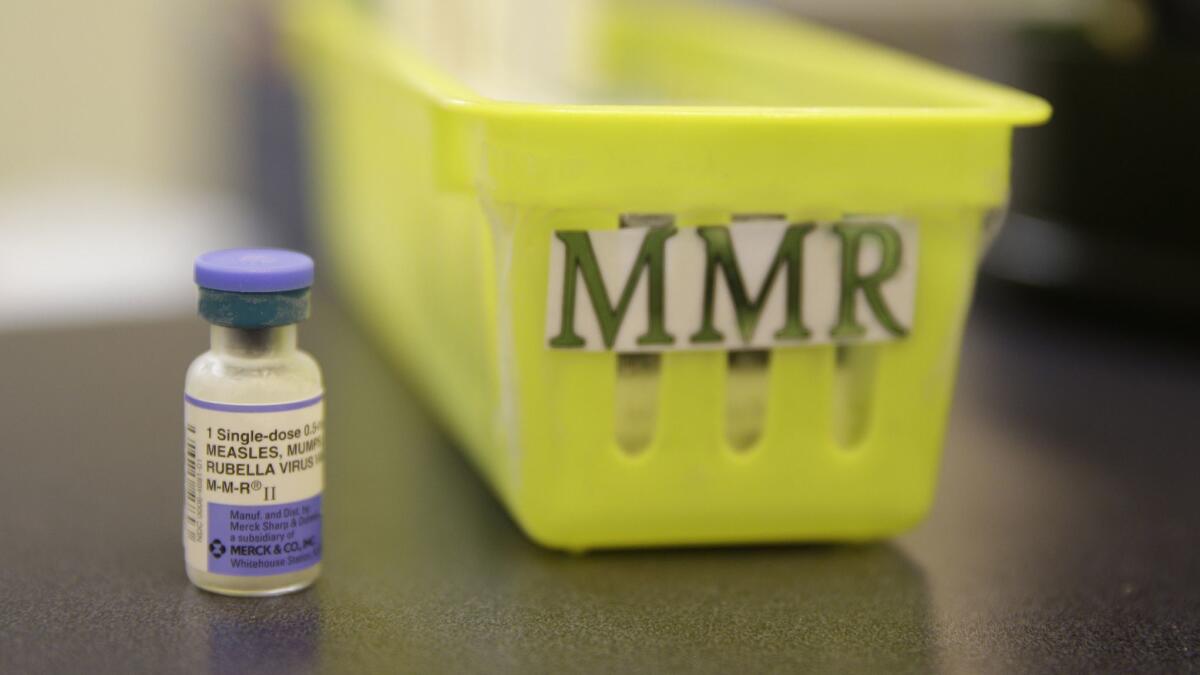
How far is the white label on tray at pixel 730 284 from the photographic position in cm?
65

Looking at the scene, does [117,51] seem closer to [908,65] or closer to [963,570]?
[908,65]

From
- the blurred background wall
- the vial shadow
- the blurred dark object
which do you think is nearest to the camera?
the vial shadow

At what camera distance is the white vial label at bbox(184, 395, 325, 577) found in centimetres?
62

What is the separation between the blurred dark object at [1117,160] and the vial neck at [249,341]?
0.63 metres

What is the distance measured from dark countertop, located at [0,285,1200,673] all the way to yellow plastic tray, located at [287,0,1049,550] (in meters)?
0.03

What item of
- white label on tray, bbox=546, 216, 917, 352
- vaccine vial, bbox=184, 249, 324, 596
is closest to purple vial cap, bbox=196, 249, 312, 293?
vaccine vial, bbox=184, 249, 324, 596

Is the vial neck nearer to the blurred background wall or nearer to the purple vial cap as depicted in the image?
the purple vial cap

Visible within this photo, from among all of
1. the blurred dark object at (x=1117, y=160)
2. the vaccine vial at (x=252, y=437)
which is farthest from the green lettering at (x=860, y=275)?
the blurred dark object at (x=1117, y=160)

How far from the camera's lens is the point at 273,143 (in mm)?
1934

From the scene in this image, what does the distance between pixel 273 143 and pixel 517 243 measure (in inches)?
53.8

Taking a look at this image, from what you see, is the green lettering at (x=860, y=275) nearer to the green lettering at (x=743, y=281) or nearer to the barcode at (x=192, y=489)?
the green lettering at (x=743, y=281)

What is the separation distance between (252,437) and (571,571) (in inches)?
6.7

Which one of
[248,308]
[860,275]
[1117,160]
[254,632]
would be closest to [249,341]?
[248,308]

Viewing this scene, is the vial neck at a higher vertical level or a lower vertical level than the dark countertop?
higher
